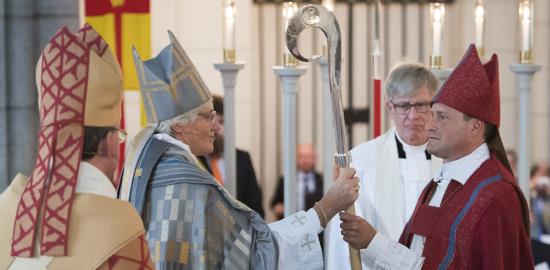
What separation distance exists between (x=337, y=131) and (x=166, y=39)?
388 centimetres

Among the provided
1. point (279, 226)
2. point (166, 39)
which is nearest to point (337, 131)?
point (279, 226)

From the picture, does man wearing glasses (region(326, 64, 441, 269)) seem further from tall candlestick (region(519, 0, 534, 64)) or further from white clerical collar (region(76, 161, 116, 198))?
white clerical collar (region(76, 161, 116, 198))

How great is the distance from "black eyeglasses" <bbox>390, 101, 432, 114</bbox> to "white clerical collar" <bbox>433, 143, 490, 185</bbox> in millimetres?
668

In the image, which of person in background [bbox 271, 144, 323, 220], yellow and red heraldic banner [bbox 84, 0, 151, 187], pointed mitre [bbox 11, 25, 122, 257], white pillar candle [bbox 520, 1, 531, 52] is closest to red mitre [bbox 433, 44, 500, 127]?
white pillar candle [bbox 520, 1, 531, 52]

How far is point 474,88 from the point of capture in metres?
3.44

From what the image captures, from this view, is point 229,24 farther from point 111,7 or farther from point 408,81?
point 111,7

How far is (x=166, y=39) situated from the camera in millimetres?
7195

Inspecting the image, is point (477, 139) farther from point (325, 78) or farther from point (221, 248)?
point (325, 78)

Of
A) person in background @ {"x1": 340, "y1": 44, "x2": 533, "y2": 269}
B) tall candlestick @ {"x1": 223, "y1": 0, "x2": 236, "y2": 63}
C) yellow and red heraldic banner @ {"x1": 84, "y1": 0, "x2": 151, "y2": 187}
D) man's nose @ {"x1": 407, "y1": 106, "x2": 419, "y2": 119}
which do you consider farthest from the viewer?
yellow and red heraldic banner @ {"x1": 84, "y1": 0, "x2": 151, "y2": 187}

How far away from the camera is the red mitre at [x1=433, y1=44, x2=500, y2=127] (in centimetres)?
344

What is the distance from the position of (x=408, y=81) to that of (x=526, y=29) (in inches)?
24.1

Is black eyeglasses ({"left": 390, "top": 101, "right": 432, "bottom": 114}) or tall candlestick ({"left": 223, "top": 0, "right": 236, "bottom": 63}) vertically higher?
tall candlestick ({"left": 223, "top": 0, "right": 236, "bottom": 63})

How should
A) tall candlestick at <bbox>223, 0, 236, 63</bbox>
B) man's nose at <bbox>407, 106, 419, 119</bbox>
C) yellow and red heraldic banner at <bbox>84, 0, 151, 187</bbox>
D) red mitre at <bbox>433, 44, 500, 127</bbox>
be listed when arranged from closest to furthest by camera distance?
1. red mitre at <bbox>433, 44, 500, 127</bbox>
2. man's nose at <bbox>407, 106, 419, 119</bbox>
3. tall candlestick at <bbox>223, 0, 236, 63</bbox>
4. yellow and red heraldic banner at <bbox>84, 0, 151, 187</bbox>

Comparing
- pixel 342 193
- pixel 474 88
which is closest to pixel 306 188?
pixel 342 193
